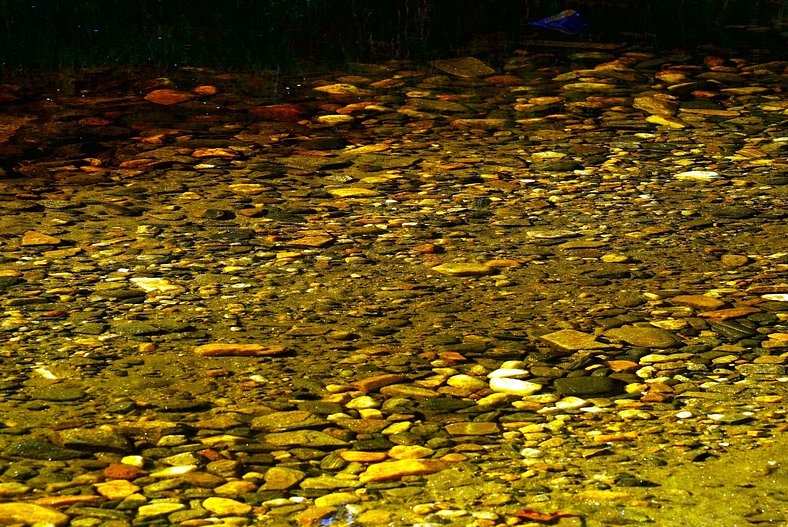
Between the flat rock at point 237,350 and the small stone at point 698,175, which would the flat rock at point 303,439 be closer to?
the flat rock at point 237,350

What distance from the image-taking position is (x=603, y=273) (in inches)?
124

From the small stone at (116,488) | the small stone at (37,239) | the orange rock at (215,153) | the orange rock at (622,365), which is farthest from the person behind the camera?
the orange rock at (215,153)

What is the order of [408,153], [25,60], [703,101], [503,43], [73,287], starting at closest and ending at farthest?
1. [73,287]
2. [408,153]
3. [703,101]
4. [25,60]
5. [503,43]

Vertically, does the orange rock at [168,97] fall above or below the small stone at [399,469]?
above

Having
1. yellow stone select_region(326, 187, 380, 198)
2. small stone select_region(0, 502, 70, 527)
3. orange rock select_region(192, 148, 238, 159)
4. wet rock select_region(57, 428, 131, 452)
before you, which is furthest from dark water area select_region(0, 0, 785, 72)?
small stone select_region(0, 502, 70, 527)

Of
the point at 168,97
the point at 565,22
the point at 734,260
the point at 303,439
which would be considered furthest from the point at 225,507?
the point at 565,22

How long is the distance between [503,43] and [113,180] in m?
3.13

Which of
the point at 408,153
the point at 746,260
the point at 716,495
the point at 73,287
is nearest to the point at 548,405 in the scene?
the point at 716,495

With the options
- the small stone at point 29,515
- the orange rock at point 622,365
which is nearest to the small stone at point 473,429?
the orange rock at point 622,365

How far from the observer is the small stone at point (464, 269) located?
10.4 feet

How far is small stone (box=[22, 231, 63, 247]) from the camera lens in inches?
133

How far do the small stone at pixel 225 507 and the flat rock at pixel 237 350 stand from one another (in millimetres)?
686

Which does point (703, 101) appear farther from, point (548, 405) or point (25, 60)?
point (25, 60)

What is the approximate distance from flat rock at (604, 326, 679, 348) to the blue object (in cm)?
442
